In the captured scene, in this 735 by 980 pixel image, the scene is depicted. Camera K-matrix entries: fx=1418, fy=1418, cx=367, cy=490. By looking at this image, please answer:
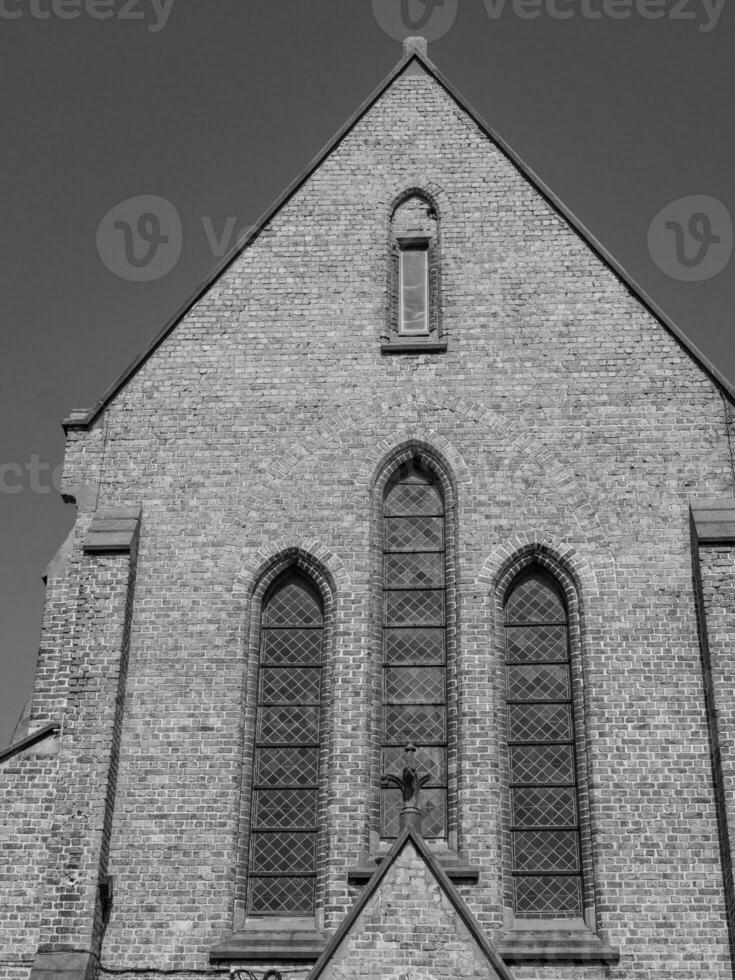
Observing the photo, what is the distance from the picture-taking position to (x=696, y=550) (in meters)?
15.3

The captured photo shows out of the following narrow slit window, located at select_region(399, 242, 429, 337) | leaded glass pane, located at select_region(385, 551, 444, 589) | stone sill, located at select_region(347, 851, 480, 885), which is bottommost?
stone sill, located at select_region(347, 851, 480, 885)

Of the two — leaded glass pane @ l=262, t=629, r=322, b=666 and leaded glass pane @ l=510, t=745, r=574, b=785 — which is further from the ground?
leaded glass pane @ l=262, t=629, r=322, b=666

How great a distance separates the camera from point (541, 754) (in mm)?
14883

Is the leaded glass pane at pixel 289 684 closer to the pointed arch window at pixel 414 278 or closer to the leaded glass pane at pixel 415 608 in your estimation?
the leaded glass pane at pixel 415 608

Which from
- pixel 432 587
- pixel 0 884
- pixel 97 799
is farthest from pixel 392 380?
pixel 0 884

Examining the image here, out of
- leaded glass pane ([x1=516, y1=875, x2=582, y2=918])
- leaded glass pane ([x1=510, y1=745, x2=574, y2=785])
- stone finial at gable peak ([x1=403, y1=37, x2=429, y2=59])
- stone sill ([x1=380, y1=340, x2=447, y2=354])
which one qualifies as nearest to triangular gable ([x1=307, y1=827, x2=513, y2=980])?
leaded glass pane ([x1=516, y1=875, x2=582, y2=918])

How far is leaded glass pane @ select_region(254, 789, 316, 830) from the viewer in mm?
14711

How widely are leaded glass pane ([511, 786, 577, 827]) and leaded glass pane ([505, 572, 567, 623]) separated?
191 centimetres

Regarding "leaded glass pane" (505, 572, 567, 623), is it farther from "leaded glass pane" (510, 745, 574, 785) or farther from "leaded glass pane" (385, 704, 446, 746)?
"leaded glass pane" (510, 745, 574, 785)

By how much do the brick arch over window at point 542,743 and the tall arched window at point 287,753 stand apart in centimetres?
202

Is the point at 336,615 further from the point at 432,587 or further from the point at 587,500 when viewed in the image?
the point at 587,500

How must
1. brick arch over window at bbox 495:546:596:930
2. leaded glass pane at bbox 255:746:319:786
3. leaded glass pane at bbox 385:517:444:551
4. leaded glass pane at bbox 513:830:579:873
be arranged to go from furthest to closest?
leaded glass pane at bbox 385:517:444:551, leaded glass pane at bbox 255:746:319:786, leaded glass pane at bbox 513:830:579:873, brick arch over window at bbox 495:546:596:930

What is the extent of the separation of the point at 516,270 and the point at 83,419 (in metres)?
5.59

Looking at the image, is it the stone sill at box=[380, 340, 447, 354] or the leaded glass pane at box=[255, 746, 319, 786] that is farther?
the stone sill at box=[380, 340, 447, 354]
